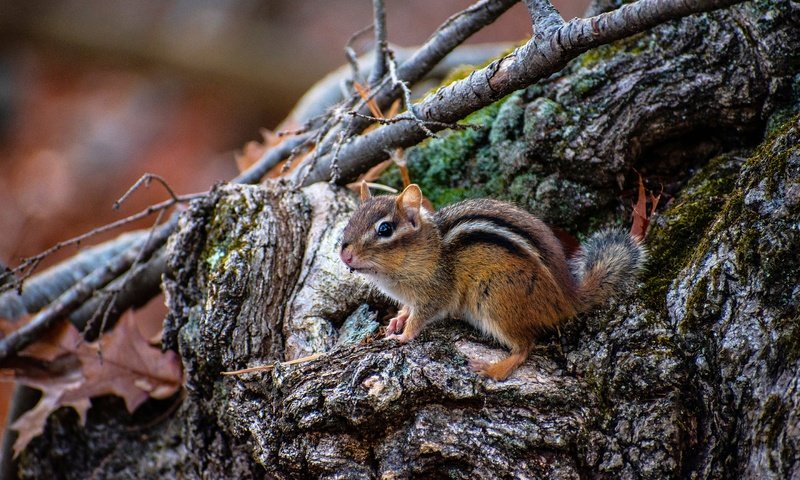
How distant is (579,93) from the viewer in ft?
12.8

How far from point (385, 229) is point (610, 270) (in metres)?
1.16

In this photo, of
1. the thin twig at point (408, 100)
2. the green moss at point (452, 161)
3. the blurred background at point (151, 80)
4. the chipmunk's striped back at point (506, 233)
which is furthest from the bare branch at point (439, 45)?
the blurred background at point (151, 80)

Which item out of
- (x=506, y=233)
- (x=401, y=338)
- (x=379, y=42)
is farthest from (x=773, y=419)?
(x=379, y=42)

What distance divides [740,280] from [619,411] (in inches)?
27.7

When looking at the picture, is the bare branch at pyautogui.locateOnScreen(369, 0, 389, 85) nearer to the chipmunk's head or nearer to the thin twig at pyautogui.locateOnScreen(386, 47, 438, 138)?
the thin twig at pyautogui.locateOnScreen(386, 47, 438, 138)

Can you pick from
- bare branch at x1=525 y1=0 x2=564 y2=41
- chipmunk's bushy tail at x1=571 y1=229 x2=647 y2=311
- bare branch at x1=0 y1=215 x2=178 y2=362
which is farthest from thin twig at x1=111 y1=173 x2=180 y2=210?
chipmunk's bushy tail at x1=571 y1=229 x2=647 y2=311

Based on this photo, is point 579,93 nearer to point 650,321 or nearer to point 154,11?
point 650,321

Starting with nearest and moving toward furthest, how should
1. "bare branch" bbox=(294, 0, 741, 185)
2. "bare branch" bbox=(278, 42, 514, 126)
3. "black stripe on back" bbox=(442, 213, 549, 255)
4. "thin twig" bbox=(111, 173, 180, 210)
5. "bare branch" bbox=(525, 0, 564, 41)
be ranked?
"bare branch" bbox=(294, 0, 741, 185), "bare branch" bbox=(525, 0, 564, 41), "black stripe on back" bbox=(442, 213, 549, 255), "thin twig" bbox=(111, 173, 180, 210), "bare branch" bbox=(278, 42, 514, 126)

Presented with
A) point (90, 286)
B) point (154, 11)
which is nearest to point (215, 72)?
point (154, 11)

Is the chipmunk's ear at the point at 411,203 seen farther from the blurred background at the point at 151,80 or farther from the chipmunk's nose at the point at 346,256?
the blurred background at the point at 151,80

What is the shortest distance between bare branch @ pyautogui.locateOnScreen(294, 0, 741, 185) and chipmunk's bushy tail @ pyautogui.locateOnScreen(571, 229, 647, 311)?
849 millimetres

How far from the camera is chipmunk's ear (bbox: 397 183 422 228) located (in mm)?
3678

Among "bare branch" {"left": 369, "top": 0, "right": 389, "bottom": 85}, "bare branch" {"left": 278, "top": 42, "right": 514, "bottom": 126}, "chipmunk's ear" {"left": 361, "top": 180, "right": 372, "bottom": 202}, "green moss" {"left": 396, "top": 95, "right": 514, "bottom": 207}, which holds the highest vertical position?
"bare branch" {"left": 278, "top": 42, "right": 514, "bottom": 126}

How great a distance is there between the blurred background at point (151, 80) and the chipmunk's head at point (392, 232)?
234 inches
